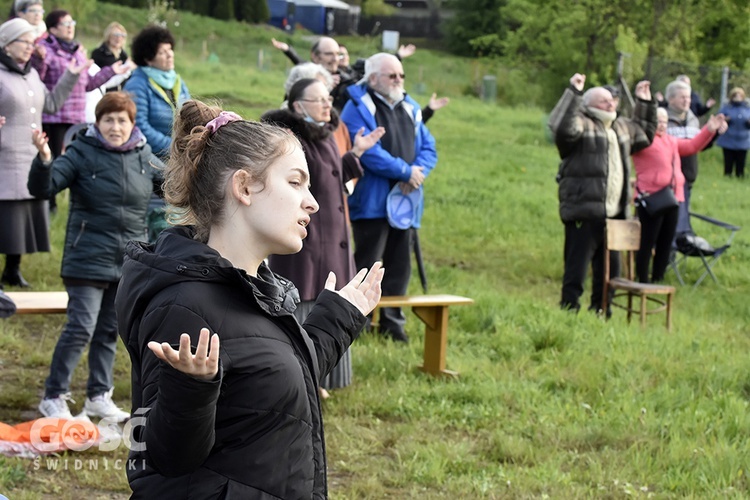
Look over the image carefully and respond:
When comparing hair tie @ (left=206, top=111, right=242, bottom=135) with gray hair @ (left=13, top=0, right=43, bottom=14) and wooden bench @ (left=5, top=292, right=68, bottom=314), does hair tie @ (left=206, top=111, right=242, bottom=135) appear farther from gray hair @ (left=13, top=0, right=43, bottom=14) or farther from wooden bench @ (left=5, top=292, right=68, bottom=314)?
gray hair @ (left=13, top=0, right=43, bottom=14)

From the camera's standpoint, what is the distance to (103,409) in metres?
6.04

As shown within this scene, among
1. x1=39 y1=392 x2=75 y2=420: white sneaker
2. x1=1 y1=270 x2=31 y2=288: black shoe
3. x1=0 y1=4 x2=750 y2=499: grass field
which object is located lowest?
x1=0 y1=4 x2=750 y2=499: grass field

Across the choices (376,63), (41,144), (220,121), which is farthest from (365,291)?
(376,63)

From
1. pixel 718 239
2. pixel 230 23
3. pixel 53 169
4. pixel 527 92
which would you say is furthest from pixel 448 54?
pixel 53 169

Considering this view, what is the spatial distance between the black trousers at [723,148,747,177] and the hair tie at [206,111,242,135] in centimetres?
1907

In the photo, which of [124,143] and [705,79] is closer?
[124,143]

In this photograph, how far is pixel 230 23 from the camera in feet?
176

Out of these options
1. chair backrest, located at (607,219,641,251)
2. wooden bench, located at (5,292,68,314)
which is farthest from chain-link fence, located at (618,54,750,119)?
wooden bench, located at (5,292,68,314)

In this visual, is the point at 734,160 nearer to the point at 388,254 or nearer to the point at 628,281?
the point at 628,281

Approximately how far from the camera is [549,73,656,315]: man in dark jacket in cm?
941

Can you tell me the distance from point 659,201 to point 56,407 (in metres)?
6.92

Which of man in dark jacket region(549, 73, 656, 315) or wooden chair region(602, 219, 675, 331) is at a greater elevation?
man in dark jacket region(549, 73, 656, 315)

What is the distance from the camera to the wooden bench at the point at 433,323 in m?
7.36

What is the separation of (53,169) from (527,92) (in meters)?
31.8
